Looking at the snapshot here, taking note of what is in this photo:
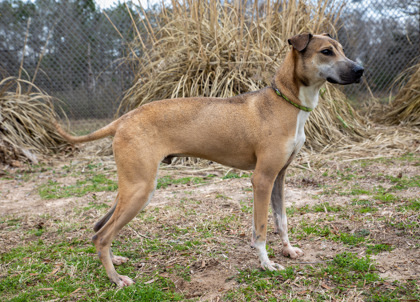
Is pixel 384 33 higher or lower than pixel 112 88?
higher

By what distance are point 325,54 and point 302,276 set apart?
1.58 meters

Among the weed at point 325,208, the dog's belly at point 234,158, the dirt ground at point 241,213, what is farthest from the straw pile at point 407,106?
the dog's belly at point 234,158

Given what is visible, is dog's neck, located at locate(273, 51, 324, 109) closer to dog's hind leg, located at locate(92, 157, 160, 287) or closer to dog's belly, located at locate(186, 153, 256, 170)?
dog's belly, located at locate(186, 153, 256, 170)

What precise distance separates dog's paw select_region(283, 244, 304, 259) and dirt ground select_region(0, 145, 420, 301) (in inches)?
1.6

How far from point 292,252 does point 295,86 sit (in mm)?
1251

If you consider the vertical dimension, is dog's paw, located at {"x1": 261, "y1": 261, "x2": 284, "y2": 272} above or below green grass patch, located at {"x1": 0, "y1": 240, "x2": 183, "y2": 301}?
above

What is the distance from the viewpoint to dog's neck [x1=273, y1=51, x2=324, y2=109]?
286cm

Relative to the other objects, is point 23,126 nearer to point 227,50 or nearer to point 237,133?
point 227,50

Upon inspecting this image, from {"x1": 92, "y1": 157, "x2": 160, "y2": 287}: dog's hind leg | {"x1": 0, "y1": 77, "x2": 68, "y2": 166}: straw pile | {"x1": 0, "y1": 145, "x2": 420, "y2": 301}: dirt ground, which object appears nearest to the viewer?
{"x1": 92, "y1": 157, "x2": 160, "y2": 287}: dog's hind leg

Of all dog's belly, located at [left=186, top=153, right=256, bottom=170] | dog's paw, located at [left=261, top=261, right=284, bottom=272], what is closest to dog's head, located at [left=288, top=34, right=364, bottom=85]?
dog's belly, located at [left=186, top=153, right=256, bottom=170]

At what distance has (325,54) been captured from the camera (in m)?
2.82

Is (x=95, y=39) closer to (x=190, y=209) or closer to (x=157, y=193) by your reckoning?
(x=157, y=193)

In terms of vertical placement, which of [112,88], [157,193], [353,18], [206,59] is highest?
[353,18]

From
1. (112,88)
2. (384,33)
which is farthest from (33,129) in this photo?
(384,33)
